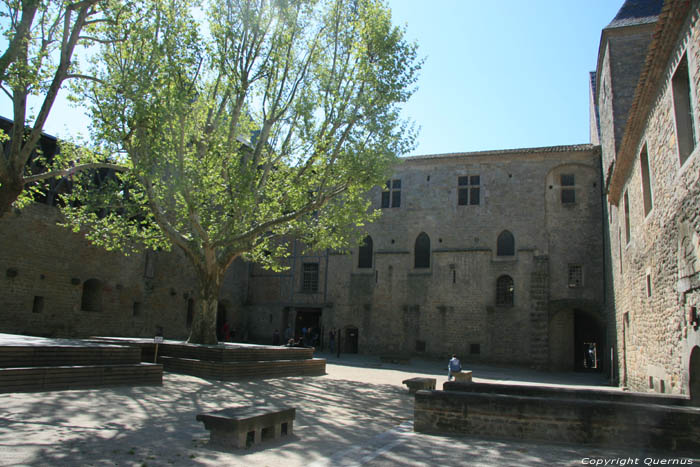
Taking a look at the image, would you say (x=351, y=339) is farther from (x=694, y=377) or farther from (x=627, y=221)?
(x=694, y=377)

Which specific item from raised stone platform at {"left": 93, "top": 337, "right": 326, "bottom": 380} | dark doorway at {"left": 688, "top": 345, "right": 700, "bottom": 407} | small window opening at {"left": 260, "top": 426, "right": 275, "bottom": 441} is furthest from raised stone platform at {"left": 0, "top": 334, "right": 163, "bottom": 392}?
dark doorway at {"left": 688, "top": 345, "right": 700, "bottom": 407}

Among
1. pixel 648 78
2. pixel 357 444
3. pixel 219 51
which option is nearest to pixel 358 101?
pixel 219 51

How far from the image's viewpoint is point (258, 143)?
1512cm

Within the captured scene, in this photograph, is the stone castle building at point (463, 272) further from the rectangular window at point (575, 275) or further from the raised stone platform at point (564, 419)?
the raised stone platform at point (564, 419)

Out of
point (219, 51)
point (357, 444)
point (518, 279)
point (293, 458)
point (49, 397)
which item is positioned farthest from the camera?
point (518, 279)

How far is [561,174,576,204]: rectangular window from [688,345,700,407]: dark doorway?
17.7 metres

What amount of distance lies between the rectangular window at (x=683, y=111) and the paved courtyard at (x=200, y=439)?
14.7ft

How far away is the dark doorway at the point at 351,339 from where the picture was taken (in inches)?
1069

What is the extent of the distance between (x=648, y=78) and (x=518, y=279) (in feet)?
52.4

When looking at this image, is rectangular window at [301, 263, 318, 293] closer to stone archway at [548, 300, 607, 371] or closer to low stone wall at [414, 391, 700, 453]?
stone archway at [548, 300, 607, 371]

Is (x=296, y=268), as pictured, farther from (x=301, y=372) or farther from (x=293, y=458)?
(x=293, y=458)

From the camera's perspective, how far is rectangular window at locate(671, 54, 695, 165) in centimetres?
780

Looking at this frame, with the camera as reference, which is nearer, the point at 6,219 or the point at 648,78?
the point at 648,78

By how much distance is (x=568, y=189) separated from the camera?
80.3 feet
